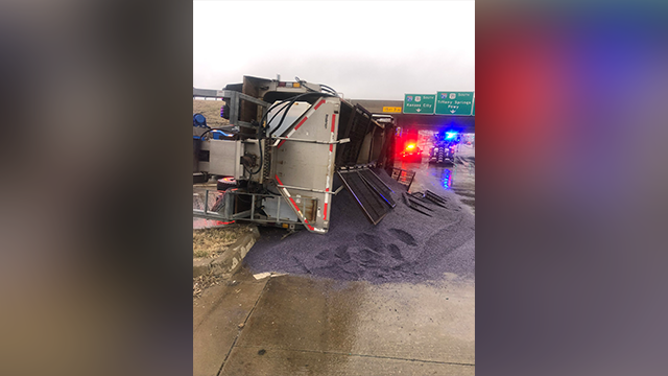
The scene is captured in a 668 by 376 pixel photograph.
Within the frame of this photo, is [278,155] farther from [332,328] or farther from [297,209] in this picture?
[332,328]

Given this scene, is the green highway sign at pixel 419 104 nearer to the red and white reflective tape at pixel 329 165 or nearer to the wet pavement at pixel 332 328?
the red and white reflective tape at pixel 329 165

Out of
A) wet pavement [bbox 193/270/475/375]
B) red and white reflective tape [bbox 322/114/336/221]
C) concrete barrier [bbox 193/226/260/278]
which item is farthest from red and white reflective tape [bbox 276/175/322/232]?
wet pavement [bbox 193/270/475/375]

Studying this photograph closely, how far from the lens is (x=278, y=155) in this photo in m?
5.54

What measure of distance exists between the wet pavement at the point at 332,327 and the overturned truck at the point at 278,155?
1.63 metres

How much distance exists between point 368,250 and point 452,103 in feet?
75.3

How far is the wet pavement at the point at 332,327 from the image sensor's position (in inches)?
102

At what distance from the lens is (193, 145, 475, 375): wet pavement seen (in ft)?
8.48

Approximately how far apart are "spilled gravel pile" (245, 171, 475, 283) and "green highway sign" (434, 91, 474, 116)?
67.0 ft

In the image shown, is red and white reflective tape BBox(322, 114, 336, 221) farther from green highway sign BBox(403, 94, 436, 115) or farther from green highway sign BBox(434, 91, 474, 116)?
green highway sign BBox(403, 94, 436, 115)

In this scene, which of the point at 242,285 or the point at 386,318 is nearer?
the point at 386,318

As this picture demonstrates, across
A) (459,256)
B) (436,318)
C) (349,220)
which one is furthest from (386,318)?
(349,220)
